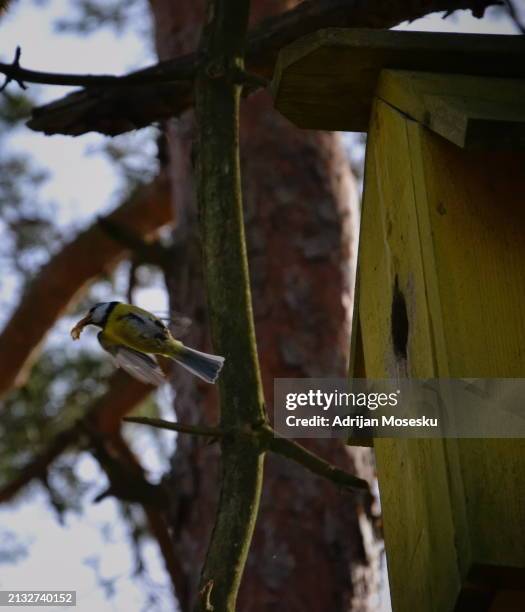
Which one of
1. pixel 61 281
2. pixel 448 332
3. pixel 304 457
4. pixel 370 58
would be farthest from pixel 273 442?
pixel 61 281

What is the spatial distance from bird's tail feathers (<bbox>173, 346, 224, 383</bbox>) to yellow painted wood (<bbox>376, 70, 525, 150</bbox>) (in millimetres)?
527

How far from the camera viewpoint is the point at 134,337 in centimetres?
234

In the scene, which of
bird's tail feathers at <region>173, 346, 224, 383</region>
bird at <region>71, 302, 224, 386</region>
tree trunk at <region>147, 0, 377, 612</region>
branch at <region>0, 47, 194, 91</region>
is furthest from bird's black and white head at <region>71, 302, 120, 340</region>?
tree trunk at <region>147, 0, 377, 612</region>

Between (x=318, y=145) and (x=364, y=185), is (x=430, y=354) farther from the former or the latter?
(x=318, y=145)

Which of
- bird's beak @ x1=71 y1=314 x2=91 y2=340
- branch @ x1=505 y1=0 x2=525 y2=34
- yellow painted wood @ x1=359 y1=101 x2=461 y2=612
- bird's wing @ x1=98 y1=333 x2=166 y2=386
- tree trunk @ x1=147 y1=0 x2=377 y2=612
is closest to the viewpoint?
yellow painted wood @ x1=359 y1=101 x2=461 y2=612

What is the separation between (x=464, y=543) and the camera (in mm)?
1801

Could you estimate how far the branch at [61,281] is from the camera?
19.7 ft

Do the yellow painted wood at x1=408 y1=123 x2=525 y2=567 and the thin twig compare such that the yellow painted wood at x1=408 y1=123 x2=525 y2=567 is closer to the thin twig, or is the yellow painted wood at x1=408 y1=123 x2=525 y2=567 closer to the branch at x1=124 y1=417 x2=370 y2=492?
the branch at x1=124 y1=417 x2=370 y2=492

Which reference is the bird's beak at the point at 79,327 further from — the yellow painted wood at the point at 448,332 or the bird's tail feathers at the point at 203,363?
the yellow painted wood at the point at 448,332

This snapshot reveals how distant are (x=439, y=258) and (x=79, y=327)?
64cm

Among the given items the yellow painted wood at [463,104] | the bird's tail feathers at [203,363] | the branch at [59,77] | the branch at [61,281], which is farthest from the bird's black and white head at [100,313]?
the branch at [61,281]

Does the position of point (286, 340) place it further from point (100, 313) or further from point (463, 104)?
point (463, 104)

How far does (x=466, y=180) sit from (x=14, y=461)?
4.88 m

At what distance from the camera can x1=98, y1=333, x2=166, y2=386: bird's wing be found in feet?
7.55
